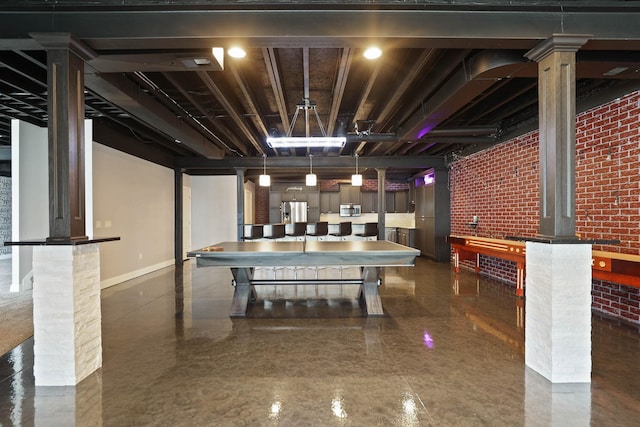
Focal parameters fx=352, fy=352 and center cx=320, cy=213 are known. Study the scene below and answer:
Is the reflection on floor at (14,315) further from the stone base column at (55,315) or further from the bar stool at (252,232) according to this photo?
the bar stool at (252,232)

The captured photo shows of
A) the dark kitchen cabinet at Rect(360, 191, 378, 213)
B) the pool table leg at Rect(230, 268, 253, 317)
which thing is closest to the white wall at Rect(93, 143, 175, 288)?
the pool table leg at Rect(230, 268, 253, 317)

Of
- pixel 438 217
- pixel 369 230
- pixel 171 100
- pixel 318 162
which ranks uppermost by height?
pixel 171 100

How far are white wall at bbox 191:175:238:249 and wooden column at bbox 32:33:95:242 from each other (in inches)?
324

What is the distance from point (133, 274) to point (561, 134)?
7474 millimetres

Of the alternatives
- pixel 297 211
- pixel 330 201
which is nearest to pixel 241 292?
pixel 297 211

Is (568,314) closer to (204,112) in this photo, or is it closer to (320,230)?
(204,112)

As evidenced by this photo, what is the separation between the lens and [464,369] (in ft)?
9.50

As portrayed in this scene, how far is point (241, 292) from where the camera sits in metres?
4.64

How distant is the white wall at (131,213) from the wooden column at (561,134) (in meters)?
6.33

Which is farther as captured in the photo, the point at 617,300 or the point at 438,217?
the point at 438,217

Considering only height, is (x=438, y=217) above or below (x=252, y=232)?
above

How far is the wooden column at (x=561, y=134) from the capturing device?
9.19ft

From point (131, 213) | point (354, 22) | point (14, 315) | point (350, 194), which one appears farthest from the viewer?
point (350, 194)

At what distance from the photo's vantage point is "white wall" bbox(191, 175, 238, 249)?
10.9 metres
